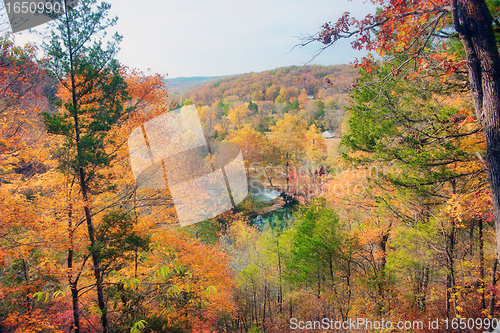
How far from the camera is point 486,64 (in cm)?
287

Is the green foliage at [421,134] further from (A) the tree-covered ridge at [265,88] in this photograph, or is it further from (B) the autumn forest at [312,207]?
(A) the tree-covered ridge at [265,88]

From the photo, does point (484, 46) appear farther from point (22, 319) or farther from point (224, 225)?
point (224, 225)

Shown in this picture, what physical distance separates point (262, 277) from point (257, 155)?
2045cm

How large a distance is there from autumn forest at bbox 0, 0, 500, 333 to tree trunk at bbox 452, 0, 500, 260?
13 millimetres

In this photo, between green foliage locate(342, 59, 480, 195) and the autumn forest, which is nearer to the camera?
the autumn forest

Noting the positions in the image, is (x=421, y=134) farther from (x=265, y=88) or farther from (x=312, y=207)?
(x=265, y=88)

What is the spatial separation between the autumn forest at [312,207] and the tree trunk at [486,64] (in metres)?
0.01

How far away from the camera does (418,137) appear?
16.9 ft

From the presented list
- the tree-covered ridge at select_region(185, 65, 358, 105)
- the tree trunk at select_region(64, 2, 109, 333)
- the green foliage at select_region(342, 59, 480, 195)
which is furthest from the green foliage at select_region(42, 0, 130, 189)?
the tree-covered ridge at select_region(185, 65, 358, 105)

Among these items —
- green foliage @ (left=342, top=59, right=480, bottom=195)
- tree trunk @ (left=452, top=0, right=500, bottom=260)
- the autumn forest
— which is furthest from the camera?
green foliage @ (left=342, top=59, right=480, bottom=195)

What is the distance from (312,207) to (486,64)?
9851 millimetres

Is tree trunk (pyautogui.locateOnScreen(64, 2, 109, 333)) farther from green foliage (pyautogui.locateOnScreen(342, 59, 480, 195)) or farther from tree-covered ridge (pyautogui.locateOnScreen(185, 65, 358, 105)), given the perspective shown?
tree-covered ridge (pyautogui.locateOnScreen(185, 65, 358, 105))

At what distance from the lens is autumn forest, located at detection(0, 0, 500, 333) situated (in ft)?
11.4

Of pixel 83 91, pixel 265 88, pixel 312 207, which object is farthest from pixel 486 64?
pixel 265 88
